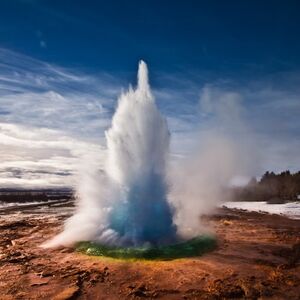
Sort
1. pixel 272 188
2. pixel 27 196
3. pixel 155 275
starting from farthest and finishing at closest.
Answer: pixel 27 196, pixel 272 188, pixel 155 275

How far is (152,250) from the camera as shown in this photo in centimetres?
1202

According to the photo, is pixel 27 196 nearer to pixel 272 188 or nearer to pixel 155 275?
pixel 272 188

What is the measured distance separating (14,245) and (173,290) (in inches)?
344

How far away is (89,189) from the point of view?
16.0m

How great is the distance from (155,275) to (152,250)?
2595 mm

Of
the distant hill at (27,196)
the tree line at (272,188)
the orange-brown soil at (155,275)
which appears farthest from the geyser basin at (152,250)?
the distant hill at (27,196)

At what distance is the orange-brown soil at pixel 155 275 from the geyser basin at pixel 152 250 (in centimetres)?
47

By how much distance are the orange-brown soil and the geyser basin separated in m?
0.47

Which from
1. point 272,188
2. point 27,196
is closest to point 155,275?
point 272,188

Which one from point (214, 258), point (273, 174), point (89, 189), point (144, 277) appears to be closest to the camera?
point (144, 277)

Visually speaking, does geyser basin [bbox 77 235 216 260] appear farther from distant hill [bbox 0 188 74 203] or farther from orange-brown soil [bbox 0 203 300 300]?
distant hill [bbox 0 188 74 203]

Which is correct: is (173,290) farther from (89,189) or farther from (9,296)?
(89,189)

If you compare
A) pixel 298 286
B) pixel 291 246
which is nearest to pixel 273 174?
pixel 291 246

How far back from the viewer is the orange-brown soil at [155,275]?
Answer: 8203 mm
